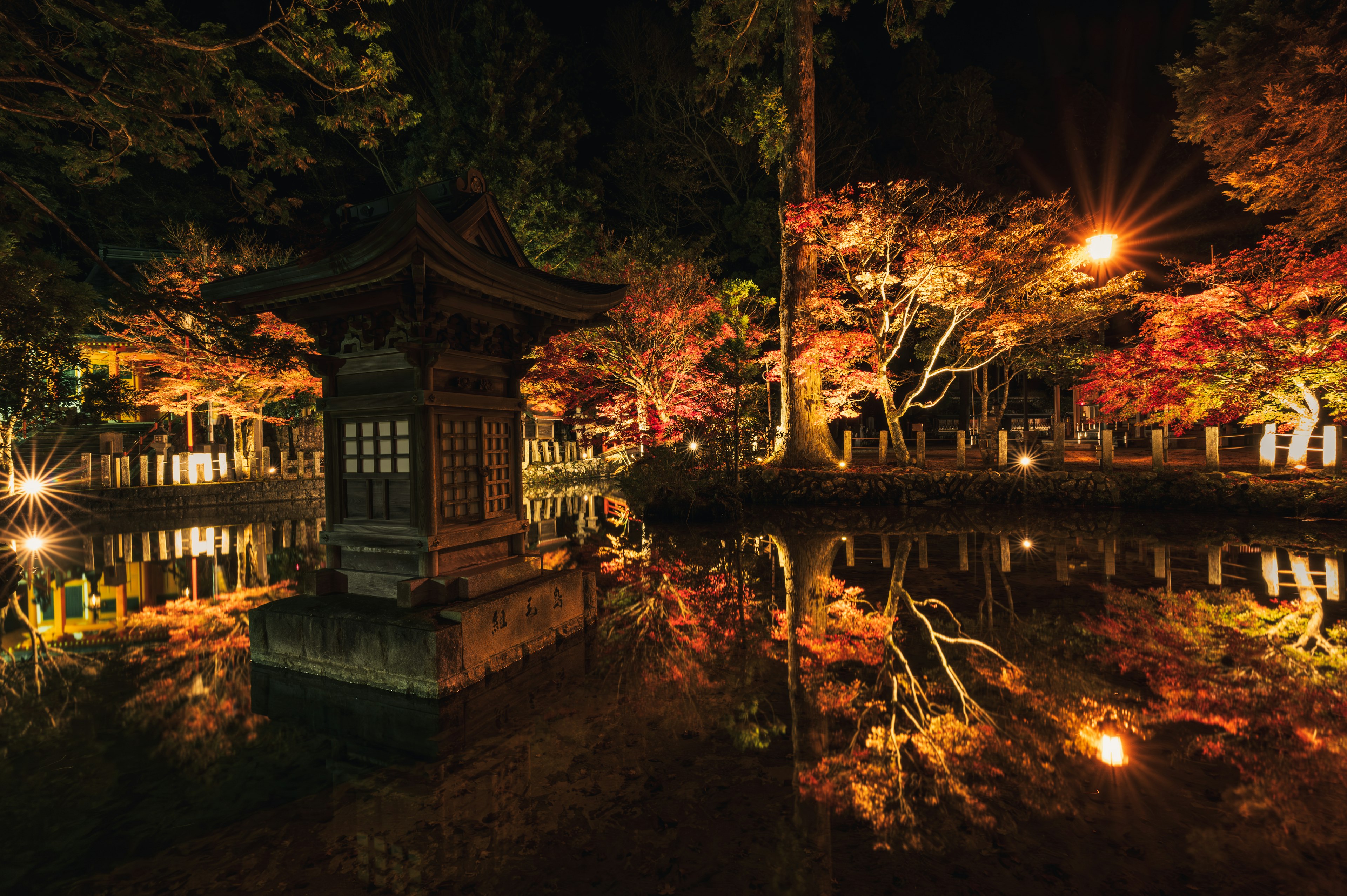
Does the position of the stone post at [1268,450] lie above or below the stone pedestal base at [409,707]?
above

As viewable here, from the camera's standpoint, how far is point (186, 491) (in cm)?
1557

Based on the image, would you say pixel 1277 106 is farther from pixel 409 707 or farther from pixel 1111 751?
pixel 409 707

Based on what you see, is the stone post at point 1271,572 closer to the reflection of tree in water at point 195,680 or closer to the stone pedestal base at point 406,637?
the stone pedestal base at point 406,637

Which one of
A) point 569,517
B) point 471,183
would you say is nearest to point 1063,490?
point 569,517

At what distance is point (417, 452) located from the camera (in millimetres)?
5590

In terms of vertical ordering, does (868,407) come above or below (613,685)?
above

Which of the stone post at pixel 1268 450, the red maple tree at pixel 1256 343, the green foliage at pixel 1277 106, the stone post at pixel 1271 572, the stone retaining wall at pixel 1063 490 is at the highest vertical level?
the green foliage at pixel 1277 106

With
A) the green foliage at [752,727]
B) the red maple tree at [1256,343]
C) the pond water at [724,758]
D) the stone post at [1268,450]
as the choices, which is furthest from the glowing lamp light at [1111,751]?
the stone post at [1268,450]

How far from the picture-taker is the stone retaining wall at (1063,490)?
11789 mm

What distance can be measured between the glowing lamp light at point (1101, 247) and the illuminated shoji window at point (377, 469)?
14.2 meters

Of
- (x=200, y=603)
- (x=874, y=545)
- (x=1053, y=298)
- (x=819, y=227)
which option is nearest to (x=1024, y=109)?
(x=1053, y=298)

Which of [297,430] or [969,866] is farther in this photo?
[297,430]

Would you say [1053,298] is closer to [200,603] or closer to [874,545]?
[874,545]

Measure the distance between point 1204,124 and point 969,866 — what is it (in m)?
20.6
